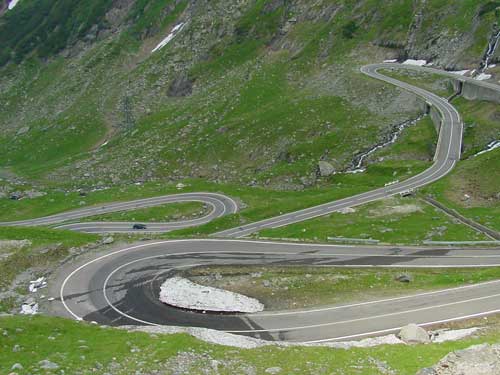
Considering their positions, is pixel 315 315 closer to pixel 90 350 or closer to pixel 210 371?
pixel 210 371

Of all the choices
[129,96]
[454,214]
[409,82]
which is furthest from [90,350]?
[129,96]

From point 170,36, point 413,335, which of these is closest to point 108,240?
point 413,335

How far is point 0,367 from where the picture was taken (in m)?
24.5

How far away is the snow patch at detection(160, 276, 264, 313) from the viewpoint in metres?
37.6

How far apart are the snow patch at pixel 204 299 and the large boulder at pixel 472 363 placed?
56.5 feet

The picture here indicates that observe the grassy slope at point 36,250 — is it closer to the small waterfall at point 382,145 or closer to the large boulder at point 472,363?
the large boulder at point 472,363

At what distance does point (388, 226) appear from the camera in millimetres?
60500

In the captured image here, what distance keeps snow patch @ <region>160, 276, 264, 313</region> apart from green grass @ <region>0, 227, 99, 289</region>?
12.9m

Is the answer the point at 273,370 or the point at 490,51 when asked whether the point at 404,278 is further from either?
the point at 490,51

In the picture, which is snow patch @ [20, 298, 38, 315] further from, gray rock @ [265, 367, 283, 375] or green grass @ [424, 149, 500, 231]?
green grass @ [424, 149, 500, 231]

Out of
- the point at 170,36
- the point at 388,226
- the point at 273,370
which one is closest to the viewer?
the point at 273,370

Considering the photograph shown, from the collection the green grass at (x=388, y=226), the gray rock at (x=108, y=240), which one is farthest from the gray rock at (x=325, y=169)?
the gray rock at (x=108, y=240)

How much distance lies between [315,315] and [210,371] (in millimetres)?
13074

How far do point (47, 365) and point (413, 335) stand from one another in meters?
22.6
